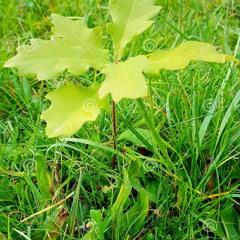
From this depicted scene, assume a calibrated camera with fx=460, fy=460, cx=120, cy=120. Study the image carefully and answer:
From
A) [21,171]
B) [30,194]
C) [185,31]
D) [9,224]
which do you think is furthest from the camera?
[185,31]

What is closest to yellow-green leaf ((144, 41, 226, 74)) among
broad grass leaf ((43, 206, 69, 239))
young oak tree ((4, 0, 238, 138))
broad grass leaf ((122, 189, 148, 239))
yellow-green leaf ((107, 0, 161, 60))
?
young oak tree ((4, 0, 238, 138))

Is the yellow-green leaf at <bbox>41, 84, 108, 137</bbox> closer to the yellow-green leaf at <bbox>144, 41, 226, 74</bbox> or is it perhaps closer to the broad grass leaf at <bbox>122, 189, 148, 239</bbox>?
the yellow-green leaf at <bbox>144, 41, 226, 74</bbox>

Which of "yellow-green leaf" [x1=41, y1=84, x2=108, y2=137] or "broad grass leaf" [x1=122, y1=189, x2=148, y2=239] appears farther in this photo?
"broad grass leaf" [x1=122, y1=189, x2=148, y2=239]

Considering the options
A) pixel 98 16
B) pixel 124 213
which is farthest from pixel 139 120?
pixel 98 16

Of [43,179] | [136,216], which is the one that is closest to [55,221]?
[43,179]

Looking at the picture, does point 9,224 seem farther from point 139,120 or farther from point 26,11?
point 26,11

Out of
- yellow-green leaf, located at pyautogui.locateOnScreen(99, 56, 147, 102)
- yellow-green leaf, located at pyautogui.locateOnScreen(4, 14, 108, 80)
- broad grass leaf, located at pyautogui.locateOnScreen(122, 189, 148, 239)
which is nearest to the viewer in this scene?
yellow-green leaf, located at pyautogui.locateOnScreen(99, 56, 147, 102)

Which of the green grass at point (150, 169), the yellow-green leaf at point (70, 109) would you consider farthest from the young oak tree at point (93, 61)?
the green grass at point (150, 169)
